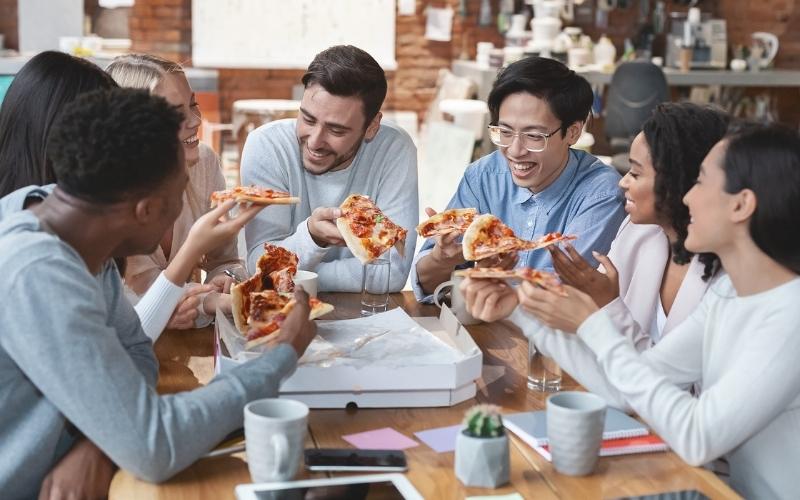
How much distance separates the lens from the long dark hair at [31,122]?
219 centimetres

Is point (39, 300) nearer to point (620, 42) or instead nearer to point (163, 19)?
point (163, 19)

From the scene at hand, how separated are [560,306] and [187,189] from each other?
1.36 meters

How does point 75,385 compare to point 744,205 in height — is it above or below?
below

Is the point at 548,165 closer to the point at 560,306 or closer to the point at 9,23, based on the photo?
the point at 560,306

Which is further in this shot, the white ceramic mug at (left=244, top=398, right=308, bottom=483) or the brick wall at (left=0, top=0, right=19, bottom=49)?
the brick wall at (left=0, top=0, right=19, bottom=49)

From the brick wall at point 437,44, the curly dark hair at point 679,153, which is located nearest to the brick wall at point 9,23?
the brick wall at point 437,44

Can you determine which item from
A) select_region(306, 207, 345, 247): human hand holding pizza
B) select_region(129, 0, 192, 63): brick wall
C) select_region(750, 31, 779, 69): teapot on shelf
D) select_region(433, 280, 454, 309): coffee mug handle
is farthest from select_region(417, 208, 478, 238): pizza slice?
select_region(750, 31, 779, 69): teapot on shelf

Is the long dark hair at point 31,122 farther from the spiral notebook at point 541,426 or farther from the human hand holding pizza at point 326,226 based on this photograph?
the spiral notebook at point 541,426

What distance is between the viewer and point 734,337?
5.69 feet

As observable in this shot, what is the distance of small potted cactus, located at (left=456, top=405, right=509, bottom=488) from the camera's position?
148 centimetres

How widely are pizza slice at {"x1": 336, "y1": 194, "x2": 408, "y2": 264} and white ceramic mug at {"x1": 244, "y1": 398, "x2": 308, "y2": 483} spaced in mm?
890

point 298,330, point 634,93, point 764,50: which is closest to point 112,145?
point 298,330

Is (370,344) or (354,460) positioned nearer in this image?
(354,460)

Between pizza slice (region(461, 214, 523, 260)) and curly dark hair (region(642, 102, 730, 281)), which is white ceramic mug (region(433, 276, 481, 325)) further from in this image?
curly dark hair (region(642, 102, 730, 281))
